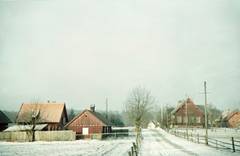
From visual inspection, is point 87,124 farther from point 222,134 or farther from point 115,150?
point 115,150

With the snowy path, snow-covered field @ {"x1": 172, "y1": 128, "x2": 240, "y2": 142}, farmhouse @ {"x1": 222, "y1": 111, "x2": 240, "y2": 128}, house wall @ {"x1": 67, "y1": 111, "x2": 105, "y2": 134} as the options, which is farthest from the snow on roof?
farmhouse @ {"x1": 222, "y1": 111, "x2": 240, "y2": 128}

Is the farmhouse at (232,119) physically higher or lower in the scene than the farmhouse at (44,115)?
lower

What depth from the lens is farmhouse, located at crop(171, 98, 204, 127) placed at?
100938mm

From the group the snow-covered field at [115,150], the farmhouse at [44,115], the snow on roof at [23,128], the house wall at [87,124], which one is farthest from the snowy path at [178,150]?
the farmhouse at [44,115]

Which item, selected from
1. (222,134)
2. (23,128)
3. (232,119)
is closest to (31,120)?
(23,128)

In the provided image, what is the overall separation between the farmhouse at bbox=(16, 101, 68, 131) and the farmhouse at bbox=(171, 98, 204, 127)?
44.0m

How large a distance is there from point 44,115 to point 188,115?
52.4 metres

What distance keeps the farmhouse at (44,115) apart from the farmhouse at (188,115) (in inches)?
1731

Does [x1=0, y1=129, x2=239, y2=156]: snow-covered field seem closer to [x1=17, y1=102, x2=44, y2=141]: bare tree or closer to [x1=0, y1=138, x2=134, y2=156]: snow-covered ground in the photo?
[x1=0, y1=138, x2=134, y2=156]: snow-covered ground

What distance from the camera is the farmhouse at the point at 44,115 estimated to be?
61431mm

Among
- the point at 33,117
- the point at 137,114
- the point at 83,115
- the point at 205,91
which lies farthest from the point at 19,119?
the point at 205,91

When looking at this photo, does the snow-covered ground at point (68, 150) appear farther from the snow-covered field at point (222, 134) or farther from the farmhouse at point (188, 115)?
the farmhouse at point (188, 115)

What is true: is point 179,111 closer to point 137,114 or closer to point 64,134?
point 137,114

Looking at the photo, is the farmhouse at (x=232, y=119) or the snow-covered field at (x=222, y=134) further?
the farmhouse at (x=232, y=119)
